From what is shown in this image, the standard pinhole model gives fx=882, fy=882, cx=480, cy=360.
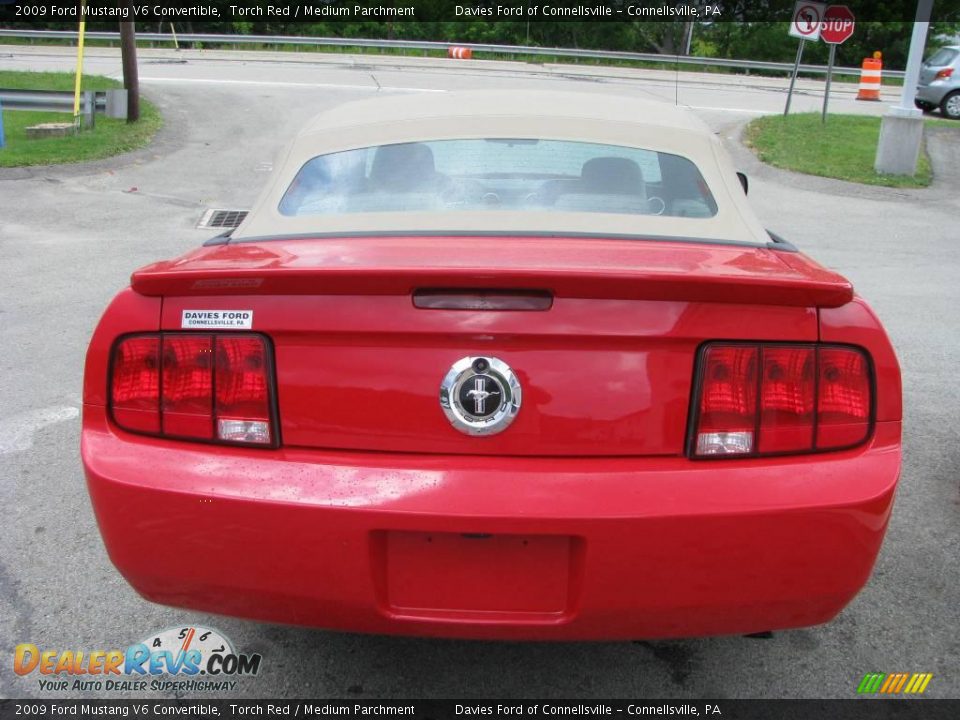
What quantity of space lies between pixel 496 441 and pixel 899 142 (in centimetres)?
1287

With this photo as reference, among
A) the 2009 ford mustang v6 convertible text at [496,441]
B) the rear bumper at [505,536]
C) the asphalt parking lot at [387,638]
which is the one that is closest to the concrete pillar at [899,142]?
the asphalt parking lot at [387,638]

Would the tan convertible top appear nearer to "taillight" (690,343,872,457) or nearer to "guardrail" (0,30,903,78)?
"taillight" (690,343,872,457)

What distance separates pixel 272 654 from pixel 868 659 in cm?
184

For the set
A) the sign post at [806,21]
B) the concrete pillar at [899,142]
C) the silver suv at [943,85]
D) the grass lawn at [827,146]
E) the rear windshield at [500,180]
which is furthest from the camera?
the silver suv at [943,85]

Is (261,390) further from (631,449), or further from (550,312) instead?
(631,449)

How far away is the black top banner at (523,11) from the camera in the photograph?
1489 inches

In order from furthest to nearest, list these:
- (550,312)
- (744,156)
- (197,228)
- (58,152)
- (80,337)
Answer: (744,156)
(58,152)
(197,228)
(80,337)
(550,312)

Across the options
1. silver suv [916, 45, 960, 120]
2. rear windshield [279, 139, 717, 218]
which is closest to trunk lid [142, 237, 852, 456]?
rear windshield [279, 139, 717, 218]

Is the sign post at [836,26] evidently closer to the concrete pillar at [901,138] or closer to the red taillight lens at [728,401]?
the concrete pillar at [901,138]

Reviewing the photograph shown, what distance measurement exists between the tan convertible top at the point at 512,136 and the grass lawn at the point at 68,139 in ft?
31.6

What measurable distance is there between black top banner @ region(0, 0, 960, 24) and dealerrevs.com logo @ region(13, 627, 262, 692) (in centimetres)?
3666

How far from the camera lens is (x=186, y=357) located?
2141mm

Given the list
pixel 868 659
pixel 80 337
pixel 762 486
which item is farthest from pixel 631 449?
pixel 80 337

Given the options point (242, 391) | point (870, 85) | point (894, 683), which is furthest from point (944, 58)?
point (242, 391)
